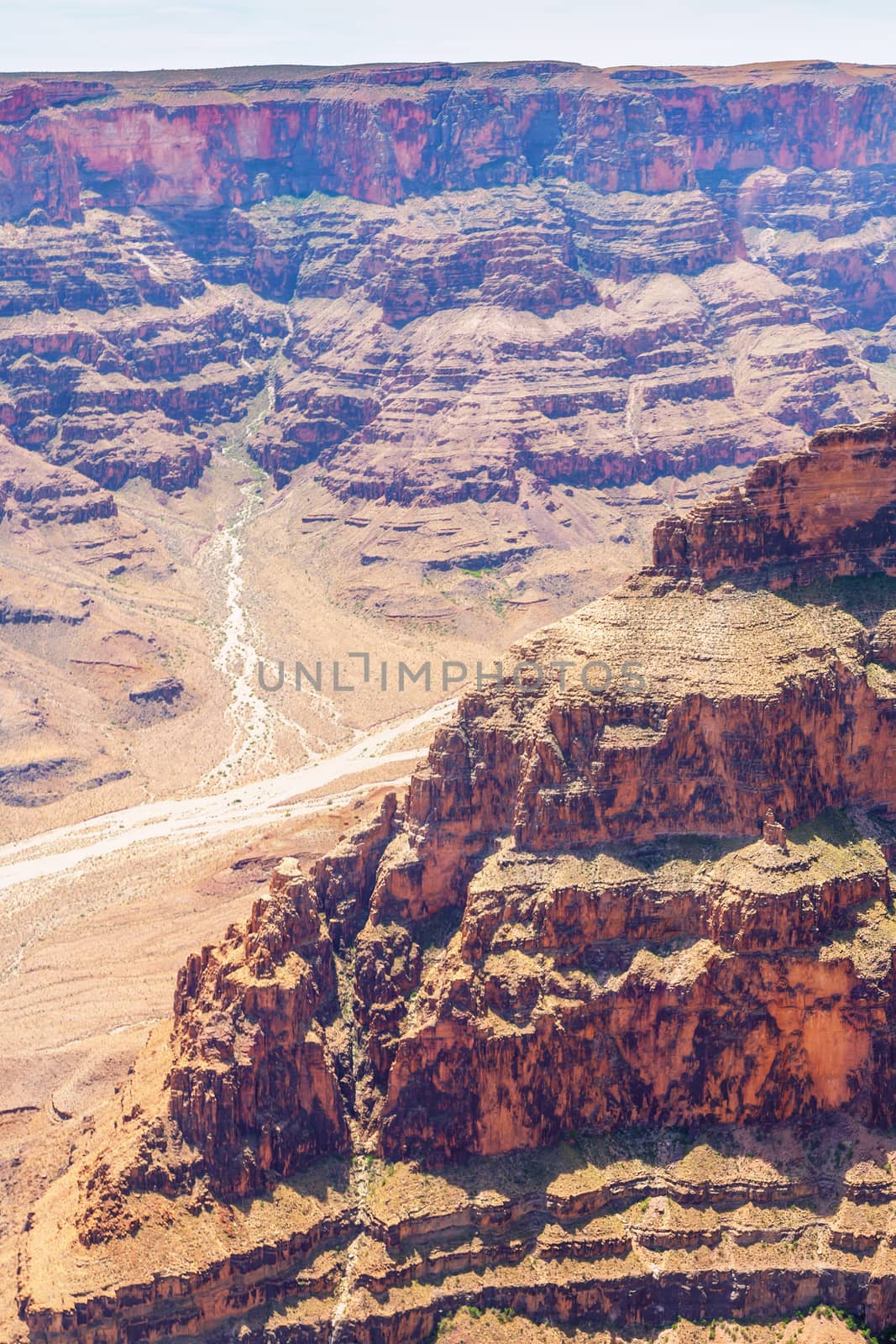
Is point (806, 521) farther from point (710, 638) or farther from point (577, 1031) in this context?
point (577, 1031)

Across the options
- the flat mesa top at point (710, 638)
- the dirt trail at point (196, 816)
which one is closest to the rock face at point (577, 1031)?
the flat mesa top at point (710, 638)

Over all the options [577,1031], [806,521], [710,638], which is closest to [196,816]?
[710,638]

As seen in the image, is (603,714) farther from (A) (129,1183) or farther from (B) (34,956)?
(B) (34,956)

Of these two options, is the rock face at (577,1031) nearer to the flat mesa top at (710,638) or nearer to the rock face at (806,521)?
the flat mesa top at (710,638)

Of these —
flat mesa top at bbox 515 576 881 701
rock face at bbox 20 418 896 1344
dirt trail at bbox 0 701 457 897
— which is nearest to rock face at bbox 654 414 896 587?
rock face at bbox 20 418 896 1344

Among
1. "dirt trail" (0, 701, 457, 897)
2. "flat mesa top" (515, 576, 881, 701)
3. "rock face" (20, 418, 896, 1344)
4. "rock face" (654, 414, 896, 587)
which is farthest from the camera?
"dirt trail" (0, 701, 457, 897)

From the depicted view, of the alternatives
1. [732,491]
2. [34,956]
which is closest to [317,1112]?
[732,491]

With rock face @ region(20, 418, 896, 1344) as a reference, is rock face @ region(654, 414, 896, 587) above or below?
above

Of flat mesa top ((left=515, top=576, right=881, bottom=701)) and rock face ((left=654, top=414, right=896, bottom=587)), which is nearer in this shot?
flat mesa top ((left=515, top=576, right=881, bottom=701))

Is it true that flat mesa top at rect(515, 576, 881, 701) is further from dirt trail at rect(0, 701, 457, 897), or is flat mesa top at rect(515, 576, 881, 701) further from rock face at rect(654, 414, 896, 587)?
dirt trail at rect(0, 701, 457, 897)
